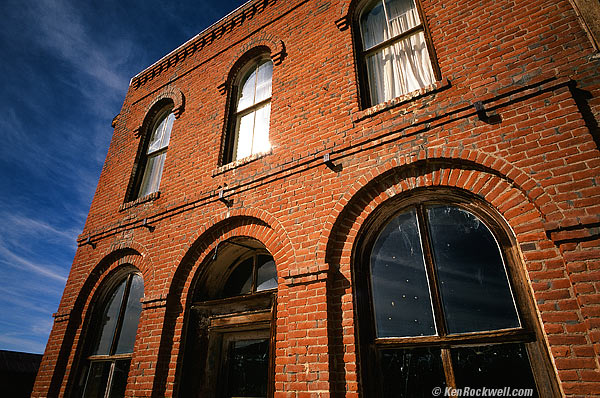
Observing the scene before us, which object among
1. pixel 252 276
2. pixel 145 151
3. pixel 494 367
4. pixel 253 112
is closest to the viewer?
pixel 494 367

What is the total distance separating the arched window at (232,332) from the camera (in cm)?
412

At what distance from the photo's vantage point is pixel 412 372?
2.90 m

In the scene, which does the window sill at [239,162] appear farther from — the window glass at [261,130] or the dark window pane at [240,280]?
the dark window pane at [240,280]

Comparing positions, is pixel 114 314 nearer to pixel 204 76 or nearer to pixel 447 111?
pixel 204 76

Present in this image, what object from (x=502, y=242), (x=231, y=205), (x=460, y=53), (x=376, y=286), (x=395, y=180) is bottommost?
(x=376, y=286)

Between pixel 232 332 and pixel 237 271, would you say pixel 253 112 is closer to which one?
pixel 237 271

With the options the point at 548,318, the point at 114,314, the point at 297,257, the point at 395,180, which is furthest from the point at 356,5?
the point at 114,314

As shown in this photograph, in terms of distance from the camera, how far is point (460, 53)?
3.84 meters

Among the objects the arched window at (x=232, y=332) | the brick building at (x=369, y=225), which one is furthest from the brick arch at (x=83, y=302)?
the arched window at (x=232, y=332)

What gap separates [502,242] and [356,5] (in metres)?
4.30

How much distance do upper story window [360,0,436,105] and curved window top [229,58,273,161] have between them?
1.83 m

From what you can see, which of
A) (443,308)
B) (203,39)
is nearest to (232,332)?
(443,308)

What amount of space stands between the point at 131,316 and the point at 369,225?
4375 millimetres

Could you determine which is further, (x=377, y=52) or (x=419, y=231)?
(x=377, y=52)
